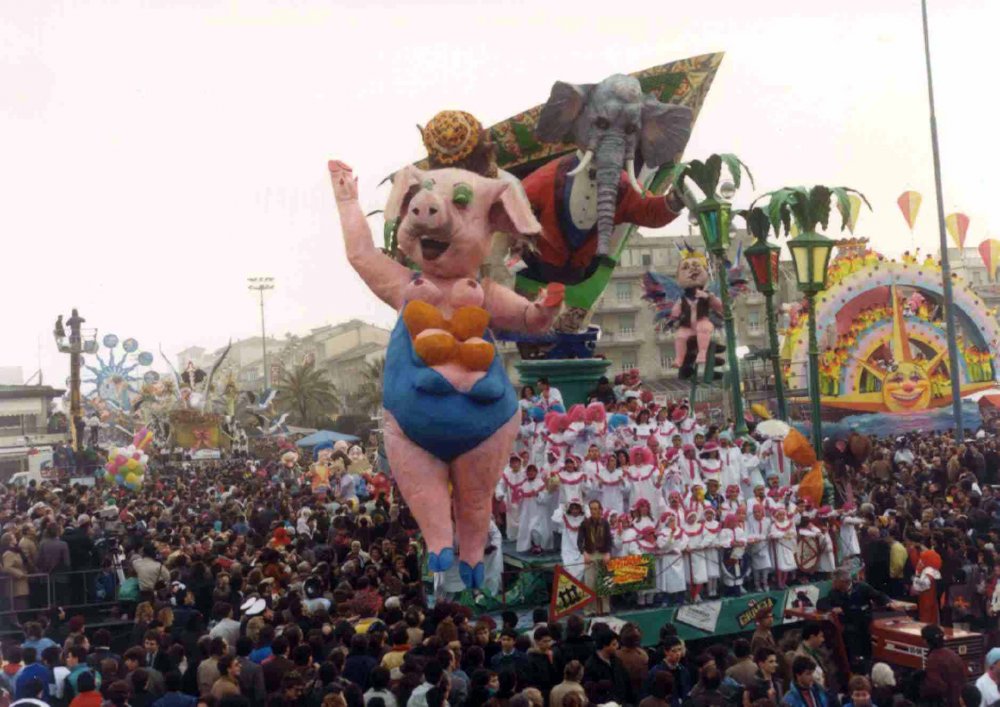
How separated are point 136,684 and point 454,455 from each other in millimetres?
3844

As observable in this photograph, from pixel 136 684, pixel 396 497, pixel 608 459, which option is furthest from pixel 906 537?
pixel 136 684

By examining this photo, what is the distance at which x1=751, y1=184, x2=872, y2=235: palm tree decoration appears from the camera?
12.6 meters

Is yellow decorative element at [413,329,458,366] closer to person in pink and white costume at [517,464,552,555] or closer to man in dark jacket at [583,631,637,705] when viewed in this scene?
person in pink and white costume at [517,464,552,555]

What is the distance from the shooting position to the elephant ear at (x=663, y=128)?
40.8ft

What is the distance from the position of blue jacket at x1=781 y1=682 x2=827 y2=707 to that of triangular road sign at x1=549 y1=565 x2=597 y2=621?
11.1ft

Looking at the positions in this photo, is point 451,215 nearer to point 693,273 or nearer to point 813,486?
point 813,486

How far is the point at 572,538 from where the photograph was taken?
408 inches

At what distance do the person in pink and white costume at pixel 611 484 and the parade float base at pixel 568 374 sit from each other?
255 cm

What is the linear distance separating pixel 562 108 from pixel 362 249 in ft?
11.1

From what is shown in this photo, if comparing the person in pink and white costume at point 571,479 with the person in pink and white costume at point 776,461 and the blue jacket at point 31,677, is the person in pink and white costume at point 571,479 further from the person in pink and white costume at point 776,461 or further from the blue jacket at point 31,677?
the blue jacket at point 31,677

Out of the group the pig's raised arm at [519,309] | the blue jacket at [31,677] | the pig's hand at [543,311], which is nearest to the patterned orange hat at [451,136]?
the pig's raised arm at [519,309]

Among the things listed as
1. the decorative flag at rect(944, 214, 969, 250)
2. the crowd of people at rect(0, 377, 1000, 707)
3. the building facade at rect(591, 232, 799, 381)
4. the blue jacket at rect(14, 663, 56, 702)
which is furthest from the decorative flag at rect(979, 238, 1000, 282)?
the blue jacket at rect(14, 663, 56, 702)

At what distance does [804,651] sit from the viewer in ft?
23.1

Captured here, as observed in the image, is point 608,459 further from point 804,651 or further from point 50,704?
point 50,704
